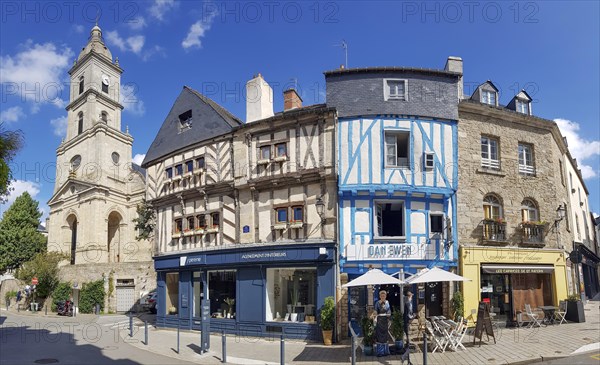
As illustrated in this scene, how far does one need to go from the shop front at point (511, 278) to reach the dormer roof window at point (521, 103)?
5.58m

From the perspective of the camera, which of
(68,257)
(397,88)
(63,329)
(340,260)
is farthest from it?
(68,257)

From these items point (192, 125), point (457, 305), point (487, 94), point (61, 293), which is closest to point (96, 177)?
point (61, 293)

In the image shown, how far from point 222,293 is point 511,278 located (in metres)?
9.99

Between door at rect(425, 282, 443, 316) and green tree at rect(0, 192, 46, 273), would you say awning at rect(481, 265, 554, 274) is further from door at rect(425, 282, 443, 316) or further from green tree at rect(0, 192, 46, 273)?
green tree at rect(0, 192, 46, 273)

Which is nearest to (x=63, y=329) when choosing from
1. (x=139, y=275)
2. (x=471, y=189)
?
(x=139, y=275)

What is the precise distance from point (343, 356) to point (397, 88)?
8435 mm

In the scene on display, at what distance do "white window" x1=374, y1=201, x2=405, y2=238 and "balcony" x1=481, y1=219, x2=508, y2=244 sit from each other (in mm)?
2876

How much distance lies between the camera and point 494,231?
46.7 ft

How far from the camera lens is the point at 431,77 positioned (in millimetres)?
14117

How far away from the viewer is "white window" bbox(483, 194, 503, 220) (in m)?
14.5

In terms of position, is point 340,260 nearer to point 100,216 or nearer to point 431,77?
point 431,77

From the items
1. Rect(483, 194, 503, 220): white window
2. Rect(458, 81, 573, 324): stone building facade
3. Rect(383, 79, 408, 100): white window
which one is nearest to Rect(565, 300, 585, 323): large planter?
Rect(458, 81, 573, 324): stone building facade

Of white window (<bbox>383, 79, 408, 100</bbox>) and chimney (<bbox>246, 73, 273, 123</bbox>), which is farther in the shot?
chimney (<bbox>246, 73, 273, 123</bbox>)

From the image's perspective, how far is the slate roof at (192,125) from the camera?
16.0m
